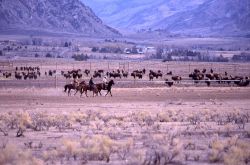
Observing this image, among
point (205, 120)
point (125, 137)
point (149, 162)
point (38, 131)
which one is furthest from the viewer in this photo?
point (205, 120)

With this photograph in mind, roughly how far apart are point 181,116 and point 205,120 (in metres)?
1.96

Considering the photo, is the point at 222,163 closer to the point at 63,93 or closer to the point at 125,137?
the point at 125,137

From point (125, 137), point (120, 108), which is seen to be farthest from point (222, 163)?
point (120, 108)

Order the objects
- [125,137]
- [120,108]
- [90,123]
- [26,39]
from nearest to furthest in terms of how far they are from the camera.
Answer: [125,137] → [90,123] → [120,108] → [26,39]

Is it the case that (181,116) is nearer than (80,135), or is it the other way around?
(80,135)

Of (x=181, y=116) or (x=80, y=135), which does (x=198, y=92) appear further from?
(x=80, y=135)

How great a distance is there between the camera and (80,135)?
2159 centimetres

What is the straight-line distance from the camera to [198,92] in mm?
49188

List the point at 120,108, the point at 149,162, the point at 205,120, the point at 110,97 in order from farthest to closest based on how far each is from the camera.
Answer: the point at 110,97
the point at 120,108
the point at 205,120
the point at 149,162

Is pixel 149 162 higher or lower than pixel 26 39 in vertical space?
lower

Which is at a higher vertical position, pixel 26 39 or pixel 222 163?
pixel 26 39

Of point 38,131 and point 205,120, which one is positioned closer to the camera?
point 38,131

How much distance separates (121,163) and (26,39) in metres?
165

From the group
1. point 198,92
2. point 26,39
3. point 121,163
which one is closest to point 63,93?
point 198,92
